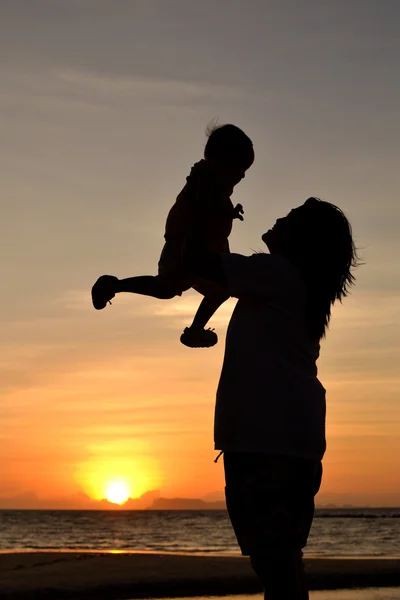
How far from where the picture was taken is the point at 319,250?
3.11m

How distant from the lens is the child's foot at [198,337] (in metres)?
4.55

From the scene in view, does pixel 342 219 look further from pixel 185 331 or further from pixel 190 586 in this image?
pixel 190 586

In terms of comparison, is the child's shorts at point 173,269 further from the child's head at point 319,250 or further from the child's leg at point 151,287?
the child's head at point 319,250

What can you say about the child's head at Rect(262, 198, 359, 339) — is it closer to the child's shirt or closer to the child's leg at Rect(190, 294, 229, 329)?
the child's shirt

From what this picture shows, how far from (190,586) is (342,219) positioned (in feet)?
30.0

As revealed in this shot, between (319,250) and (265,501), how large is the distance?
0.94m

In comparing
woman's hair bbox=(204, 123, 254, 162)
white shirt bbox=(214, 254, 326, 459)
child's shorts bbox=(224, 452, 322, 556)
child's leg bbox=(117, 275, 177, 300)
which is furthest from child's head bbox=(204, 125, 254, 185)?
child's shorts bbox=(224, 452, 322, 556)

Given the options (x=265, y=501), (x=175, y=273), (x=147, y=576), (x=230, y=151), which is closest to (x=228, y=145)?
(x=230, y=151)

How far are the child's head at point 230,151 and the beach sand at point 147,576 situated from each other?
788cm

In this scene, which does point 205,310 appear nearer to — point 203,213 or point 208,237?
point 208,237

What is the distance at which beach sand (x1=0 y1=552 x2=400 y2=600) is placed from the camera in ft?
35.0

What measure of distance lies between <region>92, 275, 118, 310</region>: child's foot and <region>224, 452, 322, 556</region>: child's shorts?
1320mm

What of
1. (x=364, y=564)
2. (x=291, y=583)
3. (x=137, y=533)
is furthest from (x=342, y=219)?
(x=137, y=533)

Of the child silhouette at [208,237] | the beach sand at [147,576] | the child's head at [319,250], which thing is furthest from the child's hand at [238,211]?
the beach sand at [147,576]
